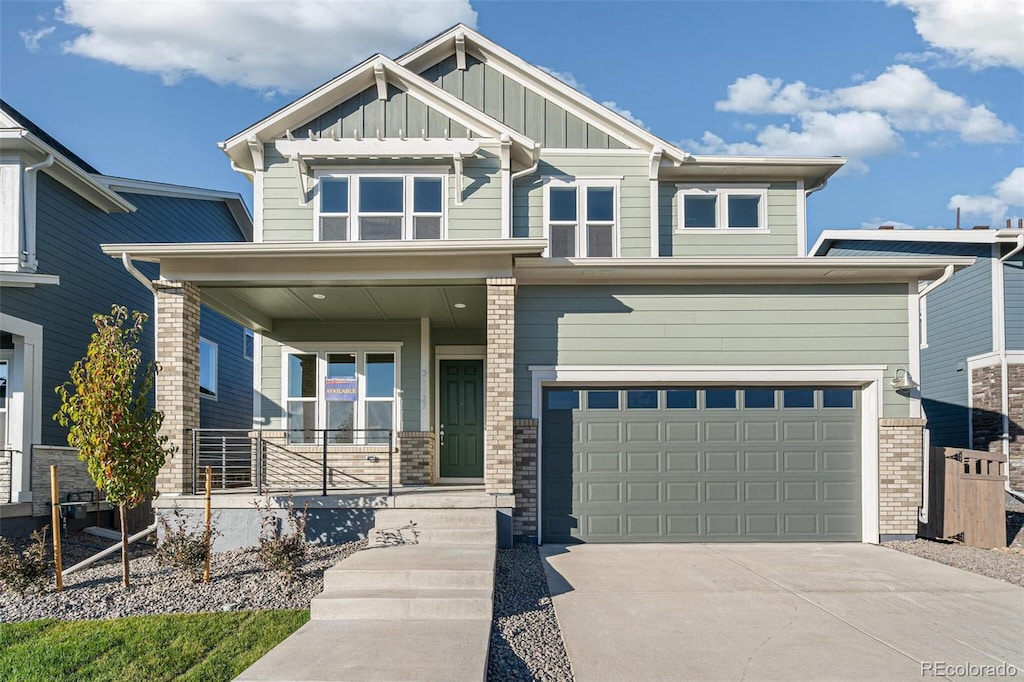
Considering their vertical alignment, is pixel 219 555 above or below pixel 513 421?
below

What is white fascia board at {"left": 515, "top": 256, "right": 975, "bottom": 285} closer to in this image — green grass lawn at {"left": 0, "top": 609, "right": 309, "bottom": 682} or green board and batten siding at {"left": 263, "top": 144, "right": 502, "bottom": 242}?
green board and batten siding at {"left": 263, "top": 144, "right": 502, "bottom": 242}

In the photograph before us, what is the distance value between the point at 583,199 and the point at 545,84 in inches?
84.5

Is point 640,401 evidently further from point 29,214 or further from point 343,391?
point 29,214

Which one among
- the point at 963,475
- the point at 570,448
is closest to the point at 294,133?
the point at 570,448

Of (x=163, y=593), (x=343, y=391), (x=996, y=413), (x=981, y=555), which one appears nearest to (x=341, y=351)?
(x=343, y=391)

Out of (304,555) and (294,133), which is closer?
(304,555)

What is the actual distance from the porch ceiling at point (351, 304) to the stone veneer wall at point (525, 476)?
6.68 feet

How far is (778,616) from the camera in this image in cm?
677

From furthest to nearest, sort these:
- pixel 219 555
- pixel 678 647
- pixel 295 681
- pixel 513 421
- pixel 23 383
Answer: pixel 23 383, pixel 513 421, pixel 219 555, pixel 678 647, pixel 295 681

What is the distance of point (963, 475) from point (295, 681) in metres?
9.23

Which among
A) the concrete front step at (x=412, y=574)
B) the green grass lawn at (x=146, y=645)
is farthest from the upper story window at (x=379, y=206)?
the green grass lawn at (x=146, y=645)

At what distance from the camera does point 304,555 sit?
827 cm

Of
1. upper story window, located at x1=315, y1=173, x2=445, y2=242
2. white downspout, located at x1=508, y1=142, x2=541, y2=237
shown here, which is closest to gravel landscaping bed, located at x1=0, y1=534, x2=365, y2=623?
upper story window, located at x1=315, y1=173, x2=445, y2=242

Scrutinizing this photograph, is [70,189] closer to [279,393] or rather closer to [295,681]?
[279,393]
